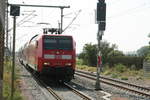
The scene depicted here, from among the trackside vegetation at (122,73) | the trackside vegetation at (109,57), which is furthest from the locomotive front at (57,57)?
the trackside vegetation at (109,57)

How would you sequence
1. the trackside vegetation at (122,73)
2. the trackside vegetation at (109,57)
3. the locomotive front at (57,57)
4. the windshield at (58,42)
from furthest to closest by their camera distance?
the trackside vegetation at (109,57) < the trackside vegetation at (122,73) < the windshield at (58,42) < the locomotive front at (57,57)

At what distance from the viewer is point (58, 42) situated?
22.3 meters

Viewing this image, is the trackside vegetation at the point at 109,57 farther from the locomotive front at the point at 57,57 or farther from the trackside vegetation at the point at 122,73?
the locomotive front at the point at 57,57

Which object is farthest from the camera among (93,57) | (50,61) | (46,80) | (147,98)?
(93,57)

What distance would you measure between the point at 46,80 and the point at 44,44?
456 cm

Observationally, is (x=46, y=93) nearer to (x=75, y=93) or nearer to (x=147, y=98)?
(x=75, y=93)

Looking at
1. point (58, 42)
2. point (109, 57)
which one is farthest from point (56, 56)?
point (109, 57)

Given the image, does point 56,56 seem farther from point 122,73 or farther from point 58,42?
point 122,73

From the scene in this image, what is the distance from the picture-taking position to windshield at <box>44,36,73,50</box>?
22078mm

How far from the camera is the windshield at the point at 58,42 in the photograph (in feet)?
72.4

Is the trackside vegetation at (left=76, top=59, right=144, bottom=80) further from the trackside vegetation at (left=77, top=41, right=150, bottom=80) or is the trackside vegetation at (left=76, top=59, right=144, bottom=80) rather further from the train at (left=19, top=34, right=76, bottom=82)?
the train at (left=19, top=34, right=76, bottom=82)

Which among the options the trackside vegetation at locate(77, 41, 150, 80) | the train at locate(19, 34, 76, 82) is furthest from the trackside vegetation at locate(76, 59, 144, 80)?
the train at locate(19, 34, 76, 82)

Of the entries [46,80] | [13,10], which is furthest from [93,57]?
[13,10]

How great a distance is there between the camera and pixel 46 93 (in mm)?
18438
